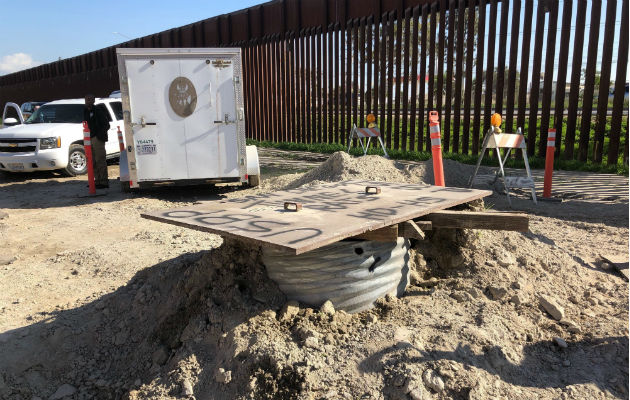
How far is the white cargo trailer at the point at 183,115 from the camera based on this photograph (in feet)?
28.0

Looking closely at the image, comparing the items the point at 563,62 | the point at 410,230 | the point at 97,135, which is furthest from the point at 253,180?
the point at 410,230

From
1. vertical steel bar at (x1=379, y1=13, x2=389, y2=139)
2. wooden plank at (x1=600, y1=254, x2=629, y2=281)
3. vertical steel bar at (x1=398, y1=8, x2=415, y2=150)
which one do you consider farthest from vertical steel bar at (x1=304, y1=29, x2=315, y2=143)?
wooden plank at (x1=600, y1=254, x2=629, y2=281)

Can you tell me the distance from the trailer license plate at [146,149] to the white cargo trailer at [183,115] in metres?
0.01

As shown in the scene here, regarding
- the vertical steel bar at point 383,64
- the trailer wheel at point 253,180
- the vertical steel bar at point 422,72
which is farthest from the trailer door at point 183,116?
the vertical steel bar at point 383,64

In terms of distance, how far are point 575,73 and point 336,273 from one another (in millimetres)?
8705

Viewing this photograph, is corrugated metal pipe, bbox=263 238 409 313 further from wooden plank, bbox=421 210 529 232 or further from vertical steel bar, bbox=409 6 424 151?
vertical steel bar, bbox=409 6 424 151

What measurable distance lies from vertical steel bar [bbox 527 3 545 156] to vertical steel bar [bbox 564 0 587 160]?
0.66m

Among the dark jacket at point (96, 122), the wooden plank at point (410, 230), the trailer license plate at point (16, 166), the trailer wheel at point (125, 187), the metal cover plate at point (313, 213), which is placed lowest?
the trailer wheel at point (125, 187)

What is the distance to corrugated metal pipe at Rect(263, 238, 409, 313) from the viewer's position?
11.3 feet

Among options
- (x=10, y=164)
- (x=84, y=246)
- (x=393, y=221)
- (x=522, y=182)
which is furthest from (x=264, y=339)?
(x=10, y=164)

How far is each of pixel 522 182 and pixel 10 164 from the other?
430 inches

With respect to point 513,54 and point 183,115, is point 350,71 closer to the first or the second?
point 513,54

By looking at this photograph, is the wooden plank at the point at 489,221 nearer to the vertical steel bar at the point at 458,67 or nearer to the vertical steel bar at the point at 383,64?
the vertical steel bar at the point at 458,67

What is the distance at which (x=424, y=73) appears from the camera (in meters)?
12.6
